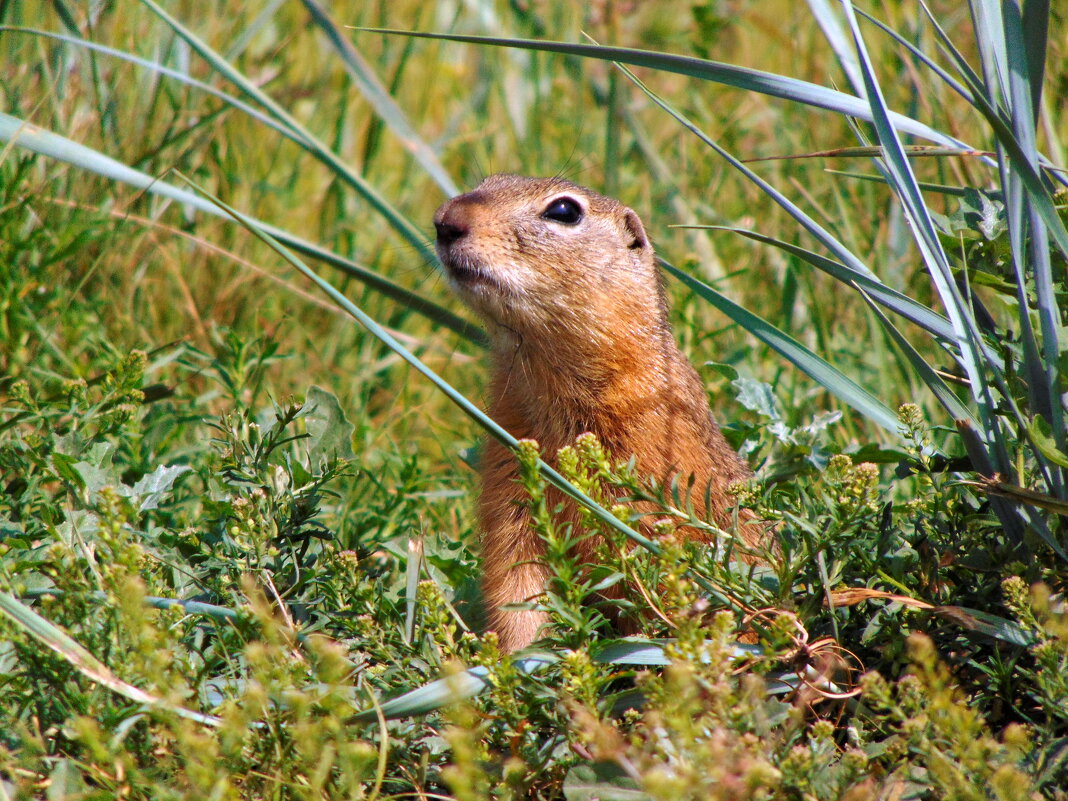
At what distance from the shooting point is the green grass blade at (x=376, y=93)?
4191mm

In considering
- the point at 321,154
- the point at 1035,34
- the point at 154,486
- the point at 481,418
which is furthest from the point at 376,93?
the point at 1035,34

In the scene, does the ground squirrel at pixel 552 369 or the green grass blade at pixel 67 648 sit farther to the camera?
the ground squirrel at pixel 552 369

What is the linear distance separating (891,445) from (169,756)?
8.90 ft

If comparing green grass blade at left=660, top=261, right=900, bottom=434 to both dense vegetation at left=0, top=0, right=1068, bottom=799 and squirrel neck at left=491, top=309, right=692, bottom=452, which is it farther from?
squirrel neck at left=491, top=309, right=692, bottom=452

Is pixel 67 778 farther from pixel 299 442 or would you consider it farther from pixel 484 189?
pixel 484 189

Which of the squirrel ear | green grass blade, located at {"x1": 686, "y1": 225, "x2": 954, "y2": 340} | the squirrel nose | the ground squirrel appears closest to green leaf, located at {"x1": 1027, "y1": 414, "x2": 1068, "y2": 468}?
green grass blade, located at {"x1": 686, "y1": 225, "x2": 954, "y2": 340}

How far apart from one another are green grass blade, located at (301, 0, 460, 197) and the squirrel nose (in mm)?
1064

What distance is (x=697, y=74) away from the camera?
2.49 meters

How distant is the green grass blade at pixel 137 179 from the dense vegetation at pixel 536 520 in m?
0.02

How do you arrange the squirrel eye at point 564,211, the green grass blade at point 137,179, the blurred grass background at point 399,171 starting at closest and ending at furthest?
the green grass blade at point 137,179 → the squirrel eye at point 564,211 → the blurred grass background at point 399,171

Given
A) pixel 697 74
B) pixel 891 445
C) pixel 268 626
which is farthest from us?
pixel 891 445

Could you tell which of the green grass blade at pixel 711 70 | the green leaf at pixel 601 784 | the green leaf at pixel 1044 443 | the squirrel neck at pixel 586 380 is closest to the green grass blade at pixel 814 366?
the green leaf at pixel 1044 443

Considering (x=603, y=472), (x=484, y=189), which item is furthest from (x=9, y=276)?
(x=603, y=472)

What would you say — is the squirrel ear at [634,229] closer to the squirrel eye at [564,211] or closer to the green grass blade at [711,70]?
Answer: the squirrel eye at [564,211]
